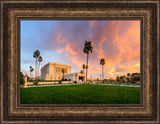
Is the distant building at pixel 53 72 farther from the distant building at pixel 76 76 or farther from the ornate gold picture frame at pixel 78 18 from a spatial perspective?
the ornate gold picture frame at pixel 78 18

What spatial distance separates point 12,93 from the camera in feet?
13.8

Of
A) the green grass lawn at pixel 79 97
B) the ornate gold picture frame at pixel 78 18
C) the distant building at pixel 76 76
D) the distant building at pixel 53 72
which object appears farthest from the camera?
the distant building at pixel 53 72

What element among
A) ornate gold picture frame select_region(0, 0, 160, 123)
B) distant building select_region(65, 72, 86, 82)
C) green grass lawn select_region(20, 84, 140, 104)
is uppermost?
ornate gold picture frame select_region(0, 0, 160, 123)

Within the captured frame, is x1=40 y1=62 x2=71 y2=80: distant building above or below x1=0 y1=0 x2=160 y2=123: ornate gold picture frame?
below

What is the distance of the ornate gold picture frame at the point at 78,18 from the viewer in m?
4.10

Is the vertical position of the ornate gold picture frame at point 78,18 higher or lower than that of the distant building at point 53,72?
higher

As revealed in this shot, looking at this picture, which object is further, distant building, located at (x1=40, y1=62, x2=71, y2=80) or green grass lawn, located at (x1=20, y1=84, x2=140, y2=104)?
distant building, located at (x1=40, y1=62, x2=71, y2=80)

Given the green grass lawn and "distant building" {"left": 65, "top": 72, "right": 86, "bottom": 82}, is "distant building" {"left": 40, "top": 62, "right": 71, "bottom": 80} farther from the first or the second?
the green grass lawn

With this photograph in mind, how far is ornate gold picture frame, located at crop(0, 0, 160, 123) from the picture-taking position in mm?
4098

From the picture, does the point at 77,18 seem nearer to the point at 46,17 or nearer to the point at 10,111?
the point at 46,17

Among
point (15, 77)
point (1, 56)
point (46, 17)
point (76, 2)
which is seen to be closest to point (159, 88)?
point (76, 2)

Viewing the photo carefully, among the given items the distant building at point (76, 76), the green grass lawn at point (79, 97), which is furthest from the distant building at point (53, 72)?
the green grass lawn at point (79, 97)

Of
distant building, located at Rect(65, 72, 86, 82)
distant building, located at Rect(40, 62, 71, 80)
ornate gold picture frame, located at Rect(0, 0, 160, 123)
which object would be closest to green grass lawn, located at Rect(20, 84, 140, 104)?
ornate gold picture frame, located at Rect(0, 0, 160, 123)

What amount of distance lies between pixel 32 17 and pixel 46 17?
0.63 meters
